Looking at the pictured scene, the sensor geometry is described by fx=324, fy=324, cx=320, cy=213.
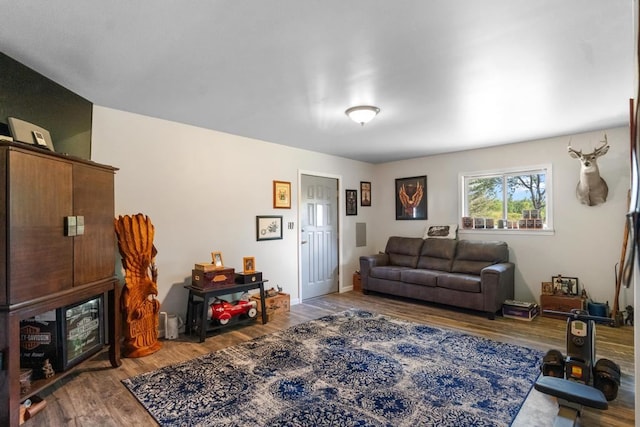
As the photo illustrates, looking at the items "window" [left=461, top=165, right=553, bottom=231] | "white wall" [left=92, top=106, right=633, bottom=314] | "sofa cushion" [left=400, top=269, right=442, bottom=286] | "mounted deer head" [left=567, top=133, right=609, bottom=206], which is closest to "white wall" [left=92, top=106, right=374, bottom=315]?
"white wall" [left=92, top=106, right=633, bottom=314]

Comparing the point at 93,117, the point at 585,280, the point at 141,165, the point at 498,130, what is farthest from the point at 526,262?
the point at 93,117

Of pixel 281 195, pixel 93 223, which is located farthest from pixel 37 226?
pixel 281 195

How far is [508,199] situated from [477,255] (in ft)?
3.29

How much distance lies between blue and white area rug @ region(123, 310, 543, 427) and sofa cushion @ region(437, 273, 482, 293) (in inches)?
35.3

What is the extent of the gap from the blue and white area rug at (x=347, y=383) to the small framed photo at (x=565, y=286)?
63.7 inches

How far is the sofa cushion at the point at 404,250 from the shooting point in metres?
5.45

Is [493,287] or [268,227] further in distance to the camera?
[268,227]

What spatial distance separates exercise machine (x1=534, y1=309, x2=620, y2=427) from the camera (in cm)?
197

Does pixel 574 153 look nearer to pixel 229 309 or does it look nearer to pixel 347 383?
pixel 347 383

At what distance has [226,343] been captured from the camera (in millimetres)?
3330

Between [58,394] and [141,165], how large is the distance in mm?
2090

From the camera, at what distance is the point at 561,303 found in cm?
410

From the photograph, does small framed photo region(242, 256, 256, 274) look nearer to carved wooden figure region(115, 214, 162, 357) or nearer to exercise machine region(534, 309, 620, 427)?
carved wooden figure region(115, 214, 162, 357)

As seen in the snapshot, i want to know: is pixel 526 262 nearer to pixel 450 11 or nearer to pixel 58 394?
pixel 450 11
